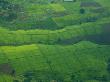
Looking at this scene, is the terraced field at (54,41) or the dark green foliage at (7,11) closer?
the terraced field at (54,41)

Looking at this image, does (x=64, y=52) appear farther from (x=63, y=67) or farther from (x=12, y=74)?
(x=12, y=74)

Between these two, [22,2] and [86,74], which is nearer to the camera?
[86,74]

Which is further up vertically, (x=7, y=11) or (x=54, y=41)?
(x=7, y=11)

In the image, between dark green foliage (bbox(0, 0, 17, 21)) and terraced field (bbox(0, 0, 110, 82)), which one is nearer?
terraced field (bbox(0, 0, 110, 82))

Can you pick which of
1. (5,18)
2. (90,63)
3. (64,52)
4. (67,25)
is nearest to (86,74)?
(90,63)

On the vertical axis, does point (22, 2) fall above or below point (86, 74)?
above

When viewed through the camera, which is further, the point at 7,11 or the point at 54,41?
the point at 7,11

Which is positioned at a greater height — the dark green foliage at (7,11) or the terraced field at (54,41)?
the dark green foliage at (7,11)

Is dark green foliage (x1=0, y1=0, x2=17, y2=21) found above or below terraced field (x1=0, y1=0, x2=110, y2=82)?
above
